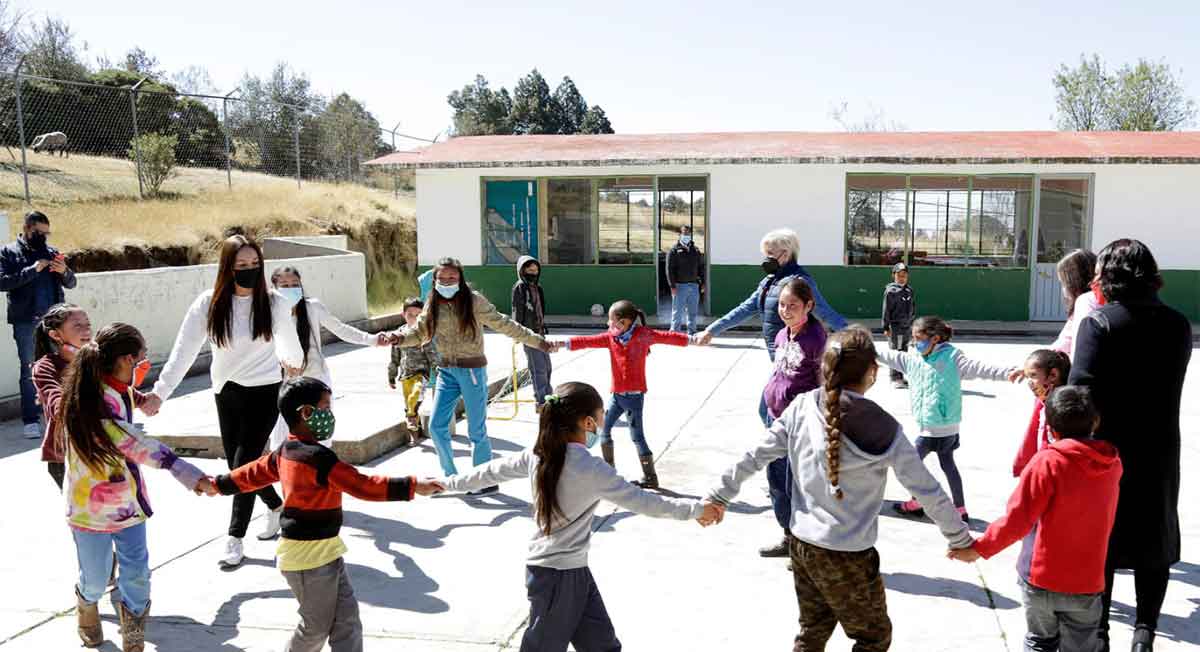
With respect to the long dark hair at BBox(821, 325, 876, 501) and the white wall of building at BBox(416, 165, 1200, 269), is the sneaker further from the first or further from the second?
the white wall of building at BBox(416, 165, 1200, 269)

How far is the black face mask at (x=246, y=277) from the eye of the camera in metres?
5.23

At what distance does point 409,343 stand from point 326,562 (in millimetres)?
3208

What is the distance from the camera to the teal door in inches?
701

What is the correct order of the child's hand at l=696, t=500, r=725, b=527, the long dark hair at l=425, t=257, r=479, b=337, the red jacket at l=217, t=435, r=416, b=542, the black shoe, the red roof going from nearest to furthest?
the red jacket at l=217, t=435, r=416, b=542 → the child's hand at l=696, t=500, r=725, b=527 → the black shoe → the long dark hair at l=425, t=257, r=479, b=337 → the red roof

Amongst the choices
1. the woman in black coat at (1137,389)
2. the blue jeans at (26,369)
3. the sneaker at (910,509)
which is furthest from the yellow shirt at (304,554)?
the blue jeans at (26,369)

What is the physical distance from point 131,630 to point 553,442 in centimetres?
214

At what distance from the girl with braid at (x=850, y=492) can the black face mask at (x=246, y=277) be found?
3.21 m

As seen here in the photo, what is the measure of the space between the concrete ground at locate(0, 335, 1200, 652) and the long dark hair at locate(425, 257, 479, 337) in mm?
1159

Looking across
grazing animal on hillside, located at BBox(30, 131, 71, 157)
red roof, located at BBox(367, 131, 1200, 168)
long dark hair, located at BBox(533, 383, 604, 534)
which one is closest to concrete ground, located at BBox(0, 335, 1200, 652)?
long dark hair, located at BBox(533, 383, 604, 534)

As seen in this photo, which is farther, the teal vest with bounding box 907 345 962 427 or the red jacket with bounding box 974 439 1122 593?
the teal vest with bounding box 907 345 962 427

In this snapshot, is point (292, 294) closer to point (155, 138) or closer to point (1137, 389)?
point (1137, 389)

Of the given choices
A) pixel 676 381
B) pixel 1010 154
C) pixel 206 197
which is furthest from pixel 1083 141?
pixel 206 197

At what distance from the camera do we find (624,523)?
5961mm

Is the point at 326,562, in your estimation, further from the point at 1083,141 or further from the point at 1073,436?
the point at 1083,141
